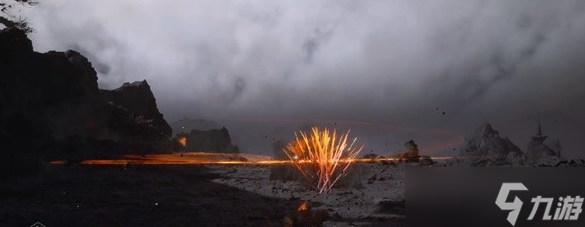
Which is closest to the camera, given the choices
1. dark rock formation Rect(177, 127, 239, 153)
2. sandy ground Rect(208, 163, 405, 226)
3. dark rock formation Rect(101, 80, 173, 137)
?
sandy ground Rect(208, 163, 405, 226)

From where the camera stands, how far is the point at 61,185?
31250 mm

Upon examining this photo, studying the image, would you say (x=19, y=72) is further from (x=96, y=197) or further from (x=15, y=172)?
(x=96, y=197)

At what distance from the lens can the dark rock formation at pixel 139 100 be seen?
239 ft

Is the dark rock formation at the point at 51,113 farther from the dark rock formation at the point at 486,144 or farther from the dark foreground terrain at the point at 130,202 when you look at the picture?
the dark rock formation at the point at 486,144

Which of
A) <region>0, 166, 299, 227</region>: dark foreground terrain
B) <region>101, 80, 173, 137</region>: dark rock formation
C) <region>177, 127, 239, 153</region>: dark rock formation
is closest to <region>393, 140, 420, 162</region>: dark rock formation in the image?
<region>0, 166, 299, 227</region>: dark foreground terrain

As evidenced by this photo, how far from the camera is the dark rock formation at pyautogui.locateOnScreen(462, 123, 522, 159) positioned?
3723 inches

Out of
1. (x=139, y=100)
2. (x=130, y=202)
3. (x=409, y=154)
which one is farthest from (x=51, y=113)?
(x=409, y=154)

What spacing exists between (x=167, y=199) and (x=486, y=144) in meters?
83.6

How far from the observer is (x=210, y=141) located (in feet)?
305

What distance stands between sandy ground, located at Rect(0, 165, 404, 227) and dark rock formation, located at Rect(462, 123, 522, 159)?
198ft

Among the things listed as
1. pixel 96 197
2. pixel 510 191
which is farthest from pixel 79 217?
pixel 510 191

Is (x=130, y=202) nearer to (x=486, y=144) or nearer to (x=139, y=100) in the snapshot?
(x=139, y=100)

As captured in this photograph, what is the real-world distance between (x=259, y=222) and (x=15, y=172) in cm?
1822

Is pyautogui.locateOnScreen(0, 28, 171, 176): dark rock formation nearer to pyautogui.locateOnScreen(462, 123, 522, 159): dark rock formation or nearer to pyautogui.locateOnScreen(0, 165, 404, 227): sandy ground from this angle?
pyautogui.locateOnScreen(0, 165, 404, 227): sandy ground
